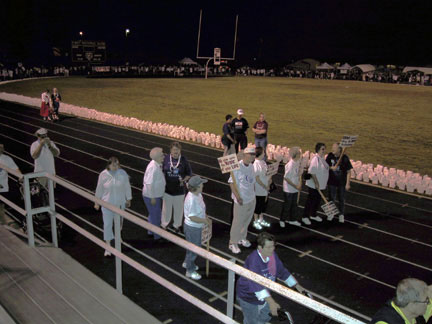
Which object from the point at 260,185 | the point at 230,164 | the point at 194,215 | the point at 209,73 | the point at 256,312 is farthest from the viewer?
the point at 209,73

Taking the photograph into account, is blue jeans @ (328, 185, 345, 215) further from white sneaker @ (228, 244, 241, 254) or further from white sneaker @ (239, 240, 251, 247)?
white sneaker @ (228, 244, 241, 254)

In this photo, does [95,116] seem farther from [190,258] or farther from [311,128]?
[190,258]

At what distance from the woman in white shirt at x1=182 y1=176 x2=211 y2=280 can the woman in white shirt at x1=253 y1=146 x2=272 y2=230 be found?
6.80 feet

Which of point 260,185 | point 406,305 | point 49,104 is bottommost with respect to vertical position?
point 49,104

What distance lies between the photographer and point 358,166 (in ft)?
43.8

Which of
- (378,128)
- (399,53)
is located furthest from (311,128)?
(399,53)

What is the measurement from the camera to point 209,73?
79.3 metres

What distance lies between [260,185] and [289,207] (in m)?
1.18

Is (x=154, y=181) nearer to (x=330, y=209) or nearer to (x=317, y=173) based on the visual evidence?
(x=317, y=173)

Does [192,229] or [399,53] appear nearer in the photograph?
[192,229]

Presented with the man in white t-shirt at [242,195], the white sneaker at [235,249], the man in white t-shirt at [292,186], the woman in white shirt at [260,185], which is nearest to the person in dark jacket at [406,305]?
the man in white t-shirt at [242,195]

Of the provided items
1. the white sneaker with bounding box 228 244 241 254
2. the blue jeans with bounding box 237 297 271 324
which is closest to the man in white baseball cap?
the white sneaker with bounding box 228 244 241 254

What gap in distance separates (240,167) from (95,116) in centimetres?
1893

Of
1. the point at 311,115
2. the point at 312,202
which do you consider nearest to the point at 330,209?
the point at 312,202
